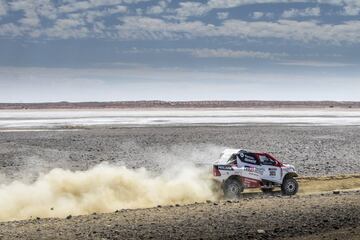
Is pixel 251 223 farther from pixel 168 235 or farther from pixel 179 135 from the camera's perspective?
pixel 179 135

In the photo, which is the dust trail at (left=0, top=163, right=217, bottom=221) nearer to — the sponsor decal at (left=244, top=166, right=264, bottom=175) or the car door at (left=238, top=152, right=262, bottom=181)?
the car door at (left=238, top=152, right=262, bottom=181)

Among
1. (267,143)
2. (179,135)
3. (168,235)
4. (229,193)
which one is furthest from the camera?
(179,135)

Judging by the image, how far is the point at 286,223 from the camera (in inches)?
628

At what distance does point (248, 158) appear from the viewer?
→ 23.4 m

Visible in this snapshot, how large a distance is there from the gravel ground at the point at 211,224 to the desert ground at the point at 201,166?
2cm

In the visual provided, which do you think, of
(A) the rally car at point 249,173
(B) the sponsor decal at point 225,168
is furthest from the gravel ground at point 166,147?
(B) the sponsor decal at point 225,168

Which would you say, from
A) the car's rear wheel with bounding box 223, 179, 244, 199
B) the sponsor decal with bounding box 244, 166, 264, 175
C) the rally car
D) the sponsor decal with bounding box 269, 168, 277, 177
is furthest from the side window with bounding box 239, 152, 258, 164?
the car's rear wheel with bounding box 223, 179, 244, 199

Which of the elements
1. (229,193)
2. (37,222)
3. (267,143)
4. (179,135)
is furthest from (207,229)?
(179,135)

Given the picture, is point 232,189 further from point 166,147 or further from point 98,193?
point 166,147

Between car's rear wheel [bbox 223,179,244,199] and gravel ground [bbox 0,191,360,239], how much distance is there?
4.39m

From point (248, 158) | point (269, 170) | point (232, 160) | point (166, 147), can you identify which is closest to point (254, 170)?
point (248, 158)

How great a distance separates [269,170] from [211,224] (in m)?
8.39

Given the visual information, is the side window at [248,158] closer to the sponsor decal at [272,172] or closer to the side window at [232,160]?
the side window at [232,160]

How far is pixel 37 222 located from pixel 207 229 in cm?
453
